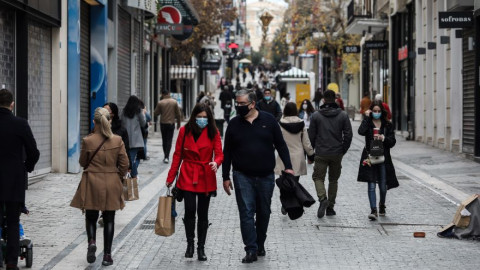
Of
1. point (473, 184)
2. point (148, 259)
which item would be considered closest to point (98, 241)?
point (148, 259)

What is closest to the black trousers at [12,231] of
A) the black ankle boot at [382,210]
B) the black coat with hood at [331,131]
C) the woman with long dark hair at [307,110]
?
the black coat with hood at [331,131]

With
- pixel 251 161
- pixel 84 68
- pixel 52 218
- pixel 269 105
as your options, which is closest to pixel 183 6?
pixel 269 105

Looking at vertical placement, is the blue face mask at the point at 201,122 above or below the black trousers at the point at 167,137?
above

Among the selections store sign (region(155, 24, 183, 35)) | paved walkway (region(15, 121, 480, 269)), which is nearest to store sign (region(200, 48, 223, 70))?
store sign (region(155, 24, 183, 35))

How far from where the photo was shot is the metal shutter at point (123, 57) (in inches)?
1096

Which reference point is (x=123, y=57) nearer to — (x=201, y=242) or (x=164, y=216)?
(x=201, y=242)

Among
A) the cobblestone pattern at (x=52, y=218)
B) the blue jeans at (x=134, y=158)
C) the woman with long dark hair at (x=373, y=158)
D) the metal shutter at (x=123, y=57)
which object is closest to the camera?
the cobblestone pattern at (x=52, y=218)

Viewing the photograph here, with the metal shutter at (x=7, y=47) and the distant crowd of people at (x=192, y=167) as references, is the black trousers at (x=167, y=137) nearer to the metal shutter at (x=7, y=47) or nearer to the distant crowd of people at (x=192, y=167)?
the metal shutter at (x=7, y=47)

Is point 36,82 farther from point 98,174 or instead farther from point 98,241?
point 98,174

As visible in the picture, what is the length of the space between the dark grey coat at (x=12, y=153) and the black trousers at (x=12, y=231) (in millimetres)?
99

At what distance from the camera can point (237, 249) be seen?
10852 mm

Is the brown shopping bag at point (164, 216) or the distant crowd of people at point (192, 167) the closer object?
the distant crowd of people at point (192, 167)

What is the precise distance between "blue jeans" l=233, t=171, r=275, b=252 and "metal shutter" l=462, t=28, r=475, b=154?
15.1 m

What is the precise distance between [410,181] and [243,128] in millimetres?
9786
